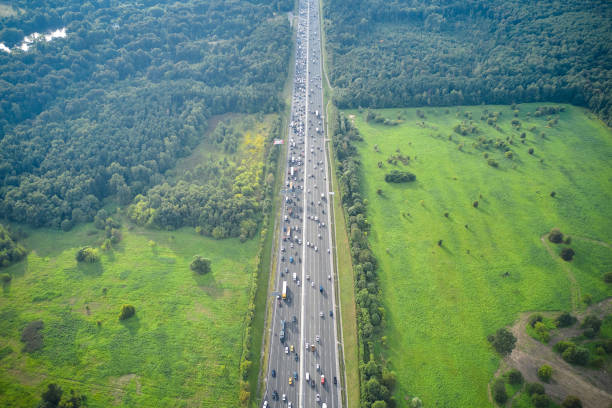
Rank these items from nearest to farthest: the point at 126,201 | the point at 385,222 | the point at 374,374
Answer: the point at 374,374 < the point at 385,222 < the point at 126,201

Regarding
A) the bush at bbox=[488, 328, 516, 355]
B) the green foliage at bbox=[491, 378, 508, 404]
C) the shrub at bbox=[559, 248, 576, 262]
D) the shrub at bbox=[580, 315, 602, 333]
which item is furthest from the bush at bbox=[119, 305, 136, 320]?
the shrub at bbox=[559, 248, 576, 262]

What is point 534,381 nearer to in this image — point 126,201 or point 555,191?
point 555,191

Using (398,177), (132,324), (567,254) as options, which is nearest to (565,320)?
(567,254)

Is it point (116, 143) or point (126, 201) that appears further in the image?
point (116, 143)

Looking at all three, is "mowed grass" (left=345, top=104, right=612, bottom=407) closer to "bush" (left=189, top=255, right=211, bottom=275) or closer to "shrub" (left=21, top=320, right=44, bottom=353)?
"bush" (left=189, top=255, right=211, bottom=275)

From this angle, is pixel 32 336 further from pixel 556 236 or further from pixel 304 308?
pixel 556 236

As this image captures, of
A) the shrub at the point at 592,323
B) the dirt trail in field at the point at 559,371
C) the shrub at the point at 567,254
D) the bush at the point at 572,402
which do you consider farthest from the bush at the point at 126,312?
the shrub at the point at 567,254

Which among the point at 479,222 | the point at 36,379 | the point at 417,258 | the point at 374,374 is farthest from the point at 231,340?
the point at 479,222

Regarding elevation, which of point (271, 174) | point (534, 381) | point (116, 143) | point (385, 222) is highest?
point (116, 143)
